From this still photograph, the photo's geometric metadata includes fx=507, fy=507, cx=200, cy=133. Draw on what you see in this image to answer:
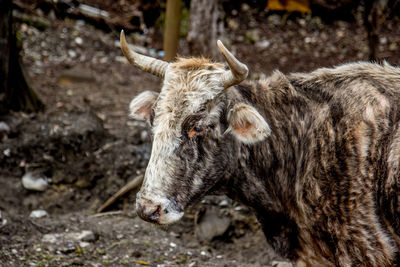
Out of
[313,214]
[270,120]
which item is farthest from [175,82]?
[313,214]

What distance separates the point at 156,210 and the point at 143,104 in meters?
1.22

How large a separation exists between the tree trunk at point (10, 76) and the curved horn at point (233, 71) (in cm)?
390

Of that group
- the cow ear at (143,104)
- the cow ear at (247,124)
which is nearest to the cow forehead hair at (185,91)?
the cow ear at (247,124)

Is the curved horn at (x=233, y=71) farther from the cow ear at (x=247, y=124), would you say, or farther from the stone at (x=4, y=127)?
the stone at (x=4, y=127)

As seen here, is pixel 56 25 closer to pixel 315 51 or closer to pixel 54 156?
pixel 54 156

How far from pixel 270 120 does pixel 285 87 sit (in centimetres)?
35

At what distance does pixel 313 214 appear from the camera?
414 cm

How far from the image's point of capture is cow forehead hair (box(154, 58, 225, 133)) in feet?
13.4

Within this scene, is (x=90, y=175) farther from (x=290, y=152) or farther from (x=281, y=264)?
(x=290, y=152)

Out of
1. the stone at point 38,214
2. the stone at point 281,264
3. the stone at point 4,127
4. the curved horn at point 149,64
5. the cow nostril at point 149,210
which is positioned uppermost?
the curved horn at point 149,64

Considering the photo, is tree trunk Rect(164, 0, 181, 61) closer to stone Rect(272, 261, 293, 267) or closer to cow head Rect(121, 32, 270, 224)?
cow head Rect(121, 32, 270, 224)

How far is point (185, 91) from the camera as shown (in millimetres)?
4184

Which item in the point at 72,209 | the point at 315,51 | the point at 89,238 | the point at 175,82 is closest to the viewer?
the point at 175,82

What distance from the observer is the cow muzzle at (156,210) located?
3857mm
